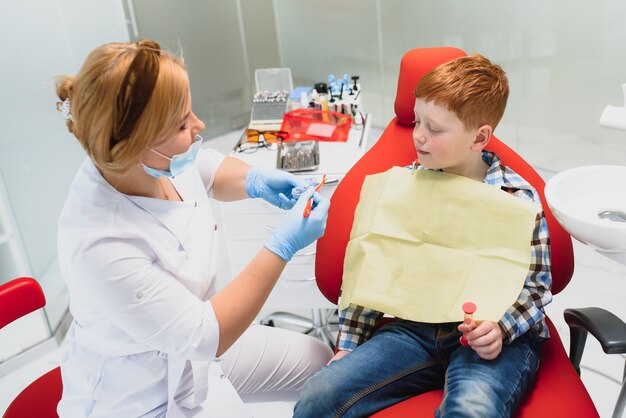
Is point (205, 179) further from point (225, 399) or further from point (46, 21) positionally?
point (46, 21)

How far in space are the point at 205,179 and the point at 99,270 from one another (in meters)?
0.53

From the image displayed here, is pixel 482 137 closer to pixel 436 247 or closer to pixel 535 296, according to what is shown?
pixel 436 247

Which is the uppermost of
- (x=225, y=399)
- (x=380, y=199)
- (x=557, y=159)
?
(x=380, y=199)

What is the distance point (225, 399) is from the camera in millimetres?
1384

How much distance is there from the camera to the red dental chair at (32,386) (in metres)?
1.35

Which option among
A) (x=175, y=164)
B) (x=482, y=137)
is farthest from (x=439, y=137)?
(x=175, y=164)

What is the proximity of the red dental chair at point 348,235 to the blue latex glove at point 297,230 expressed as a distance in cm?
19

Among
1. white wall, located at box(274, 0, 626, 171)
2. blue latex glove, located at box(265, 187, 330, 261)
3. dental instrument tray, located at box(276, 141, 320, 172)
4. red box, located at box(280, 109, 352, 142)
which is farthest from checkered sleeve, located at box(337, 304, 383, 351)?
white wall, located at box(274, 0, 626, 171)

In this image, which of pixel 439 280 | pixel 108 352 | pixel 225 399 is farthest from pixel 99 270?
pixel 439 280

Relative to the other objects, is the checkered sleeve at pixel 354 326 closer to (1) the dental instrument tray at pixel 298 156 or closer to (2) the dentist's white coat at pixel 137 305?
(2) the dentist's white coat at pixel 137 305

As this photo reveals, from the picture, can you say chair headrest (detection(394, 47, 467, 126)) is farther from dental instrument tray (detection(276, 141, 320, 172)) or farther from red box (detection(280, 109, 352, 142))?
red box (detection(280, 109, 352, 142))

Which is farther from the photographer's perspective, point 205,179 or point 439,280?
point 205,179

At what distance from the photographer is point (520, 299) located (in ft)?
4.42

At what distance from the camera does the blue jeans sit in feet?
4.05
